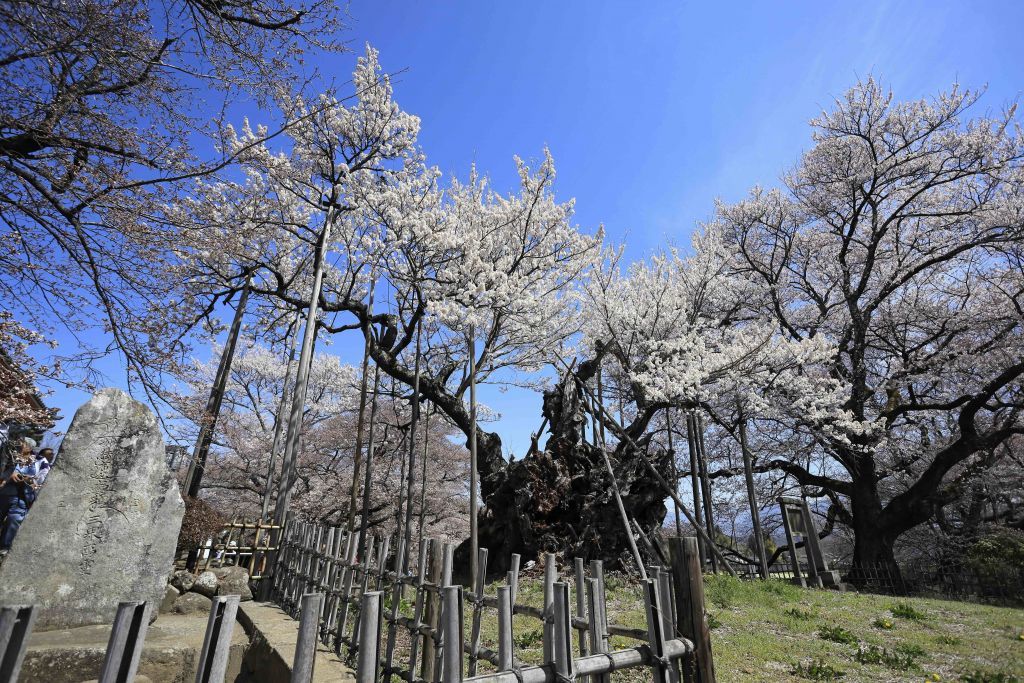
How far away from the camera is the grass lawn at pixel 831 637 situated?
487 centimetres

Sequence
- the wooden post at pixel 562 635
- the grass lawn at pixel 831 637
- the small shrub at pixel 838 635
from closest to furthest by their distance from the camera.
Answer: the wooden post at pixel 562 635 → the grass lawn at pixel 831 637 → the small shrub at pixel 838 635

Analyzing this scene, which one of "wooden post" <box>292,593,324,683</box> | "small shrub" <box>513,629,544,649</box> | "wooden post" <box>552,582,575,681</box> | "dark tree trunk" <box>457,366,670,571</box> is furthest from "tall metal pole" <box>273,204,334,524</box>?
"wooden post" <box>552,582,575,681</box>

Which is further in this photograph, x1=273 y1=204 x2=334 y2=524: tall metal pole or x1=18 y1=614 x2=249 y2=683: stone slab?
x1=273 y1=204 x2=334 y2=524: tall metal pole

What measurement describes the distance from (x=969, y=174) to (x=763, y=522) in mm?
14495

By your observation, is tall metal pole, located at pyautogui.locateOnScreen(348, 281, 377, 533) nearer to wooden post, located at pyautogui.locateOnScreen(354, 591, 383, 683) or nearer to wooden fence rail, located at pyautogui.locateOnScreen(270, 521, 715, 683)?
wooden fence rail, located at pyautogui.locateOnScreen(270, 521, 715, 683)

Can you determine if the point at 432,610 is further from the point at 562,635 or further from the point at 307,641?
the point at 307,641

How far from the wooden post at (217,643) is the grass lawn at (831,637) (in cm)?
405

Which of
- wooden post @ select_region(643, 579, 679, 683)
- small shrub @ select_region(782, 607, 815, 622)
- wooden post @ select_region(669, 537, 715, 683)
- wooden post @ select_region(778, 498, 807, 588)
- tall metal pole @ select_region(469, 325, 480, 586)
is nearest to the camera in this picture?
wooden post @ select_region(643, 579, 679, 683)

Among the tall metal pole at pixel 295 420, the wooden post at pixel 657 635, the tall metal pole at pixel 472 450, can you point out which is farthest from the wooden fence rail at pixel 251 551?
the wooden post at pixel 657 635

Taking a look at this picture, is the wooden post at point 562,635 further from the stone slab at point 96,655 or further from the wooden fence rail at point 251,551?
the wooden fence rail at point 251,551

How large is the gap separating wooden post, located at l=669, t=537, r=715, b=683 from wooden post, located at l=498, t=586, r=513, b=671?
1.17m

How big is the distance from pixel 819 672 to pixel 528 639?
3158 millimetres

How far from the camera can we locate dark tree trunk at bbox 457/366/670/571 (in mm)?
11281

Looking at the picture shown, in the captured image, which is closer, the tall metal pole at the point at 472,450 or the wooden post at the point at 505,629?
the wooden post at the point at 505,629
